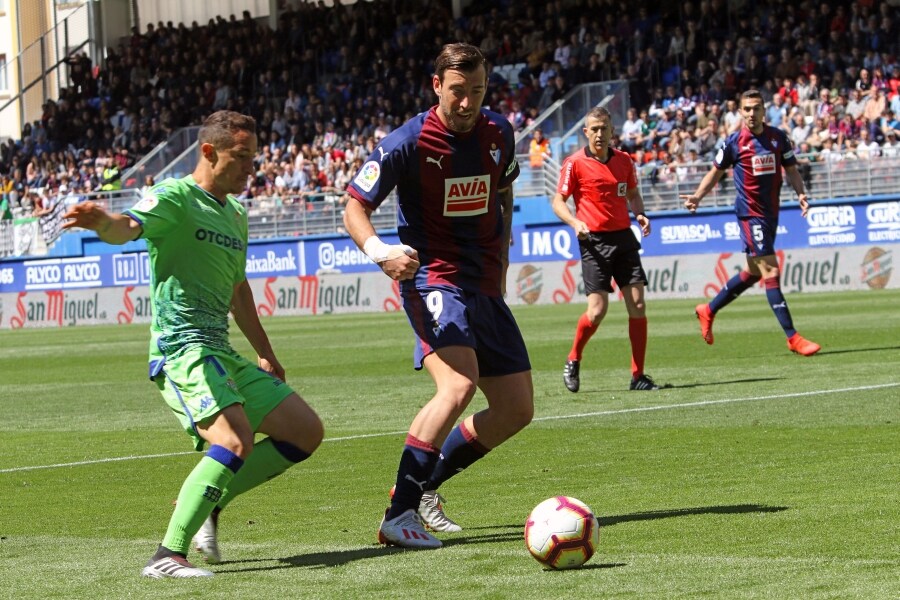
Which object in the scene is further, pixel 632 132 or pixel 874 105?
pixel 632 132

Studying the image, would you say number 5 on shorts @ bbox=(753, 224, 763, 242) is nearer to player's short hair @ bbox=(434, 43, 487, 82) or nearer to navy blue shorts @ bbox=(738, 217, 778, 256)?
navy blue shorts @ bbox=(738, 217, 778, 256)

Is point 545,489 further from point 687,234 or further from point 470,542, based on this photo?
point 687,234

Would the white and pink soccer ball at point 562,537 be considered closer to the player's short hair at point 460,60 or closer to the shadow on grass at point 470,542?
the shadow on grass at point 470,542

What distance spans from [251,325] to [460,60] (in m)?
1.41

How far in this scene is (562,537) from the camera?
5.44 meters

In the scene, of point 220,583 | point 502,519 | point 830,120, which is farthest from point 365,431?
point 830,120

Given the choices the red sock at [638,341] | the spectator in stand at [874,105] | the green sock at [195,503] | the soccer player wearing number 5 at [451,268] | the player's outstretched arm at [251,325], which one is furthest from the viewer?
the spectator in stand at [874,105]

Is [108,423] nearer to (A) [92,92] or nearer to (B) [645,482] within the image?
(B) [645,482]

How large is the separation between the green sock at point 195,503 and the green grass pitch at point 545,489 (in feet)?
0.67

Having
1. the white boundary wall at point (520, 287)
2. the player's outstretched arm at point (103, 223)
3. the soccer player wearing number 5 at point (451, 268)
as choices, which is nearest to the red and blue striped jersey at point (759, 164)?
the soccer player wearing number 5 at point (451, 268)

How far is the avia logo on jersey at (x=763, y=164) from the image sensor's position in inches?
599

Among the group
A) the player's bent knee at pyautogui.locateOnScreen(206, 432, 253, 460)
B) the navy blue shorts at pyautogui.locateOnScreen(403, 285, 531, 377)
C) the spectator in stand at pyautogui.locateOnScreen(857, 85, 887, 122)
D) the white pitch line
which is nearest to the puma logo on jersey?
the navy blue shorts at pyautogui.locateOnScreen(403, 285, 531, 377)

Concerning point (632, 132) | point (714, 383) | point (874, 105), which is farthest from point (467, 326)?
point (632, 132)

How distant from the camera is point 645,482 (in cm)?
761
